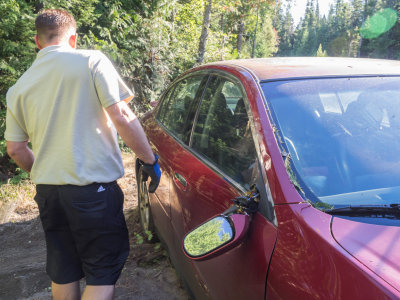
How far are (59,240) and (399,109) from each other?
2.15 m

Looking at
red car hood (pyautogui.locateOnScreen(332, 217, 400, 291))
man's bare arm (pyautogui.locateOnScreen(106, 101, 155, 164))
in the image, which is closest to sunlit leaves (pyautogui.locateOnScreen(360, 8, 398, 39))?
man's bare arm (pyautogui.locateOnScreen(106, 101, 155, 164))

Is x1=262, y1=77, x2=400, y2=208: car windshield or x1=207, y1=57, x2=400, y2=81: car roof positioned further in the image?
x1=207, y1=57, x2=400, y2=81: car roof

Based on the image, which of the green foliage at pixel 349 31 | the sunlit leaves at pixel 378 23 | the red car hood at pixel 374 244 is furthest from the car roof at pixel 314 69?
the sunlit leaves at pixel 378 23

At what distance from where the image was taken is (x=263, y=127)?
169 centimetres

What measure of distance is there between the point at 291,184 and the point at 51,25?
1566mm

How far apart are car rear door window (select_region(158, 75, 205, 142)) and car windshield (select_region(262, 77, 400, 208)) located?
3.14 feet

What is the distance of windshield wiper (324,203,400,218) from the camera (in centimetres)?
132

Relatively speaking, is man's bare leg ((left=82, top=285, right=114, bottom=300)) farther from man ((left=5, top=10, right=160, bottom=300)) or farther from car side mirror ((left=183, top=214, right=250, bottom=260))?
car side mirror ((left=183, top=214, right=250, bottom=260))

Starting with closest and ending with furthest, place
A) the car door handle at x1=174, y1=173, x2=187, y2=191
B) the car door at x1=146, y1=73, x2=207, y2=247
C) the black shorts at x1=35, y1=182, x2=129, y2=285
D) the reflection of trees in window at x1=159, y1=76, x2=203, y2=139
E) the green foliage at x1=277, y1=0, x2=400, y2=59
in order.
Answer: the black shorts at x1=35, y1=182, x2=129, y2=285
the car door handle at x1=174, y1=173, x2=187, y2=191
the car door at x1=146, y1=73, x2=207, y2=247
the reflection of trees in window at x1=159, y1=76, x2=203, y2=139
the green foliage at x1=277, y1=0, x2=400, y2=59

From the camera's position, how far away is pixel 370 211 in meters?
1.35

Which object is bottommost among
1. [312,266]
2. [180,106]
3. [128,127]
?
[312,266]

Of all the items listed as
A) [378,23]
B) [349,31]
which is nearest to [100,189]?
[378,23]

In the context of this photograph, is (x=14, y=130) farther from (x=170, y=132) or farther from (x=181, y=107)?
(x=181, y=107)

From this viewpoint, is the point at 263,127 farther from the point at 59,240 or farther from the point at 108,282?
the point at 59,240
